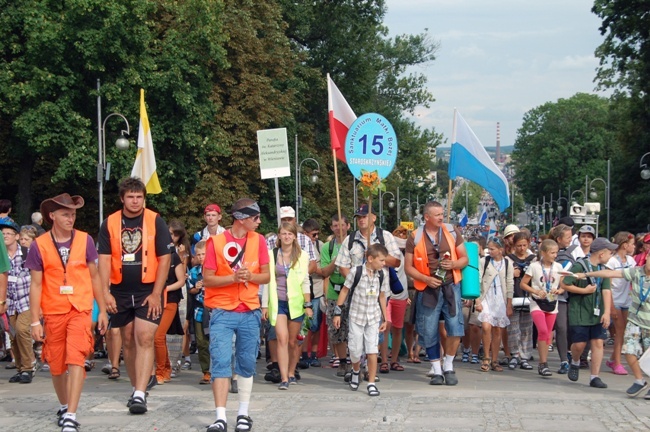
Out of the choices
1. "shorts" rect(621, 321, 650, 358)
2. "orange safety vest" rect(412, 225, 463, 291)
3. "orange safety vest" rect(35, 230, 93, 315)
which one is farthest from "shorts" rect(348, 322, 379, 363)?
"orange safety vest" rect(35, 230, 93, 315)

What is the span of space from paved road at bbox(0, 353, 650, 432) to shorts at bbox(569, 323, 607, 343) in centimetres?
52

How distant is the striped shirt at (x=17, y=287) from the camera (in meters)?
12.1

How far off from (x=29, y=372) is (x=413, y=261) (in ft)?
14.9

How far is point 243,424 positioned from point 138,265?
5.69 feet

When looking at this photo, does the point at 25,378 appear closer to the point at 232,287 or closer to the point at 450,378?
the point at 232,287

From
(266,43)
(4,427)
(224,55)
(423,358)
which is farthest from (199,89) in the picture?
(4,427)

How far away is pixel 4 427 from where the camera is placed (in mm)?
8281

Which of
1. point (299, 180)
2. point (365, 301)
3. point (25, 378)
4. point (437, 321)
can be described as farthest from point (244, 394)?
point (299, 180)

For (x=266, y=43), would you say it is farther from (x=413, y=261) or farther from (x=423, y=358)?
(x=413, y=261)

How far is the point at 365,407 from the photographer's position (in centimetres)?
955

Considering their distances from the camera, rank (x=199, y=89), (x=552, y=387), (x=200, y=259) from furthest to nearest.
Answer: (x=199, y=89)
(x=200, y=259)
(x=552, y=387)

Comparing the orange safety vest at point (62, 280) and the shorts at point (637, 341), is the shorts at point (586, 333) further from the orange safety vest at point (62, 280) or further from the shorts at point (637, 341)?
the orange safety vest at point (62, 280)

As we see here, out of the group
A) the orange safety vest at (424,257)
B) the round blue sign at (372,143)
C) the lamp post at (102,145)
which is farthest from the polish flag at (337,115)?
the lamp post at (102,145)

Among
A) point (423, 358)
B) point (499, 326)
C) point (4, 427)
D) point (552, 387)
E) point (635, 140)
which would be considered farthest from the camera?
point (635, 140)
